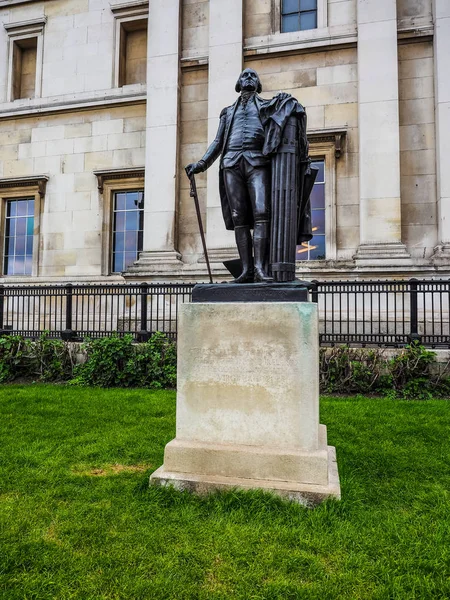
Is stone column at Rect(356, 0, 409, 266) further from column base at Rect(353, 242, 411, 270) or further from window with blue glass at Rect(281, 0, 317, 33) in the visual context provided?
window with blue glass at Rect(281, 0, 317, 33)

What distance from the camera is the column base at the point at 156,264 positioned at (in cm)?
1305

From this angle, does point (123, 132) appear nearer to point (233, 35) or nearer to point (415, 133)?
point (233, 35)

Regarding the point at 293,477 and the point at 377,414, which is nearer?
the point at 293,477

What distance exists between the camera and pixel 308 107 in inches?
520

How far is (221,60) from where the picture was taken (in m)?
13.6

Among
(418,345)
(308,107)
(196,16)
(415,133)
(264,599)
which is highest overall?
(196,16)

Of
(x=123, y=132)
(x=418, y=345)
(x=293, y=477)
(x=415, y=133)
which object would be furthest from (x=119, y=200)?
(x=293, y=477)

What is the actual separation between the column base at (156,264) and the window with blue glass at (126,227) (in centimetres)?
219

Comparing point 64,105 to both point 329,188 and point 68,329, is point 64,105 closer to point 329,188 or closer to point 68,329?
point 68,329

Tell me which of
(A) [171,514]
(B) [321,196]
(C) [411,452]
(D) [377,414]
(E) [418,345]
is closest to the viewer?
(A) [171,514]

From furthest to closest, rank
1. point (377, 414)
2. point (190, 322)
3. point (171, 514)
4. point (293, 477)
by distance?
point (377, 414), point (190, 322), point (293, 477), point (171, 514)

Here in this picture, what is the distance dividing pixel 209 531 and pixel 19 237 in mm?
16230

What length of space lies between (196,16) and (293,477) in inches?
602

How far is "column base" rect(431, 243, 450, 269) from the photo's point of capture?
1137 centimetres
